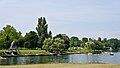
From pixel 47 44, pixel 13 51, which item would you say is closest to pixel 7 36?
pixel 13 51

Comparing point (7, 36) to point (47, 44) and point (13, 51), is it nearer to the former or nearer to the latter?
point (13, 51)

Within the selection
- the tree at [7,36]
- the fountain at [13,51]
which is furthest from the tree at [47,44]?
the fountain at [13,51]

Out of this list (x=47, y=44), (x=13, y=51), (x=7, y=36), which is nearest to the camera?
(x=13, y=51)

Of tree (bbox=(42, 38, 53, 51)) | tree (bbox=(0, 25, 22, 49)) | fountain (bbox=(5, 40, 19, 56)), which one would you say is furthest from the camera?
tree (bbox=(42, 38, 53, 51))

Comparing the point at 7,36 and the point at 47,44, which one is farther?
the point at 47,44

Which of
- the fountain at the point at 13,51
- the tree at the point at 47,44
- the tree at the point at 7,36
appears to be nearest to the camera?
the fountain at the point at 13,51

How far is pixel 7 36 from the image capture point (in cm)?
17788

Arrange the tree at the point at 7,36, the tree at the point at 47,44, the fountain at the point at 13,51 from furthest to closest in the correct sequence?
the tree at the point at 47,44 < the tree at the point at 7,36 < the fountain at the point at 13,51

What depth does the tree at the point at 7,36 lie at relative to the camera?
577ft

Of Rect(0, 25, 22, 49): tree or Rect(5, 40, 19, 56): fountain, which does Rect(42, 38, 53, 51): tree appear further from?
Rect(5, 40, 19, 56): fountain

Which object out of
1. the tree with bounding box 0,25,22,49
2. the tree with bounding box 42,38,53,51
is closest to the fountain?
the tree with bounding box 0,25,22,49

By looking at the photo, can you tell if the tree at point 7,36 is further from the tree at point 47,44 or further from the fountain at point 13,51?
the tree at point 47,44

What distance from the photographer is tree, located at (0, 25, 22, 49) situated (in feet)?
577

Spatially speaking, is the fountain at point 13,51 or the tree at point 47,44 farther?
the tree at point 47,44
